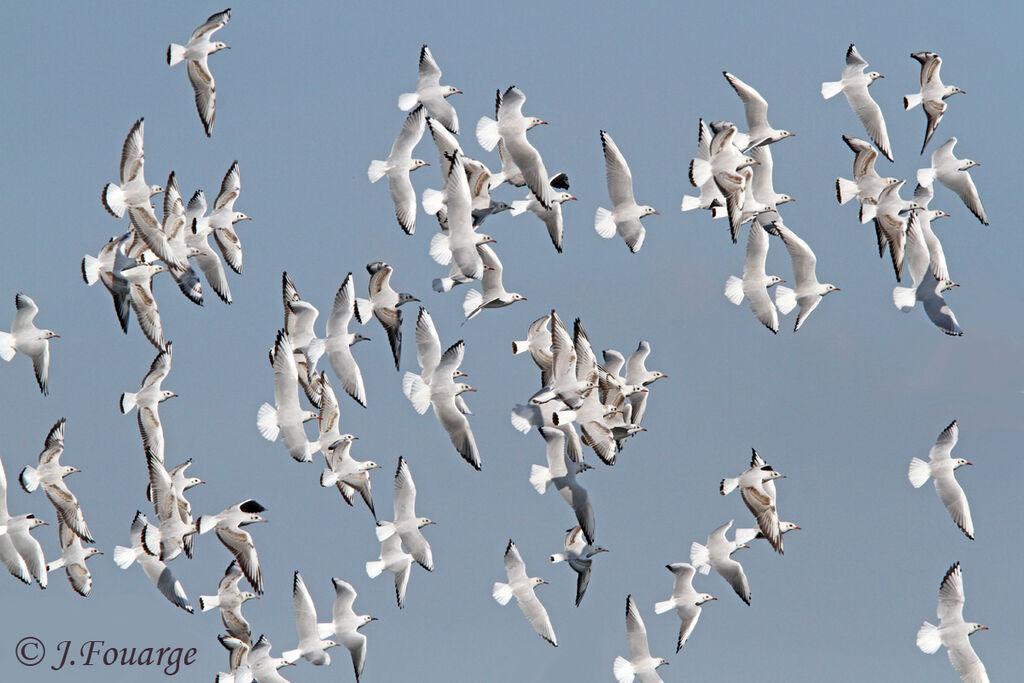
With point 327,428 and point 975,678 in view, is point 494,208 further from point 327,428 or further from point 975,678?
point 975,678

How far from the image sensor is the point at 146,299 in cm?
3177

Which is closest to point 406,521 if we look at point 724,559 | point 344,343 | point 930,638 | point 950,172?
point 344,343

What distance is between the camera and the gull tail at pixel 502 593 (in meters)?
32.8

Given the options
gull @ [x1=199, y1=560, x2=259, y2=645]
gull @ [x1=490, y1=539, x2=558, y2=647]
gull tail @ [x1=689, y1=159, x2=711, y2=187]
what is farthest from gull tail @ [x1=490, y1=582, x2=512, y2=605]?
gull tail @ [x1=689, y1=159, x2=711, y2=187]

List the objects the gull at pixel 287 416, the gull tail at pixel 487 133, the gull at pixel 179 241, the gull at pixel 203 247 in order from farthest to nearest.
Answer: the gull at pixel 203 247 → the gull at pixel 179 241 → the gull at pixel 287 416 → the gull tail at pixel 487 133

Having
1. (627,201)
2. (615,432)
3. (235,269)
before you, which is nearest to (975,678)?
(615,432)

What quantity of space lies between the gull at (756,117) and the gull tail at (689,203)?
1.55m

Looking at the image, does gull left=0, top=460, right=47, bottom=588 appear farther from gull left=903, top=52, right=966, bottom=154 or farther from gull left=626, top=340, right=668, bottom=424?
gull left=903, top=52, right=966, bottom=154

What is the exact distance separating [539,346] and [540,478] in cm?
218

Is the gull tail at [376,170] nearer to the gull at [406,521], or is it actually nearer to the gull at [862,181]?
the gull at [406,521]

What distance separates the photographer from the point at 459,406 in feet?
96.7

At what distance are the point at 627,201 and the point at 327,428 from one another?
6.26 metres

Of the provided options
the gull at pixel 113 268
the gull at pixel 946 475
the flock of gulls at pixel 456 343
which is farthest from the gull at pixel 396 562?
the gull at pixel 946 475

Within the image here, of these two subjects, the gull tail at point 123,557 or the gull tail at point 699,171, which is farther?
the gull tail at point 123,557
